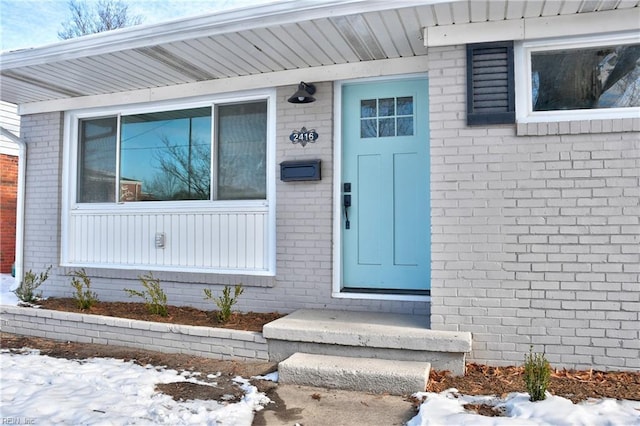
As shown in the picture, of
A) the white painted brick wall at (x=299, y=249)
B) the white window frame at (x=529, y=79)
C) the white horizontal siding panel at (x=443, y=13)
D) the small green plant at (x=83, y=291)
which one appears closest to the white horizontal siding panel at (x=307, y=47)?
the white painted brick wall at (x=299, y=249)

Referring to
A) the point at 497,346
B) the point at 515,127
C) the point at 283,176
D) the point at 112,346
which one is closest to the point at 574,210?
the point at 515,127

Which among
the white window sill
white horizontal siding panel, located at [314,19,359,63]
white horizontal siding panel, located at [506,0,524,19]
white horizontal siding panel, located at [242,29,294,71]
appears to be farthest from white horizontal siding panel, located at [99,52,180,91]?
the white window sill

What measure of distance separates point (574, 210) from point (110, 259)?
5.22 meters

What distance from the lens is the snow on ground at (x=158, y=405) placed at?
282 centimetres

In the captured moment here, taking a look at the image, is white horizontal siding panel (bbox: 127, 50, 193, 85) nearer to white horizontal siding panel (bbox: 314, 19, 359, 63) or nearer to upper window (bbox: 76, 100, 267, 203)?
upper window (bbox: 76, 100, 267, 203)

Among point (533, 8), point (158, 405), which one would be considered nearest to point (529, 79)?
point (533, 8)

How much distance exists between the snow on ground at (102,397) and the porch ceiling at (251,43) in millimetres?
2940

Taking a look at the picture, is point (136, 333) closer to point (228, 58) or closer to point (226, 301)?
point (226, 301)

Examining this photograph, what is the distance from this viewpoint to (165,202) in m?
5.67

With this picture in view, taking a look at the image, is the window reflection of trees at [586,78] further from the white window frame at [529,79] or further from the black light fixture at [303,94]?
the black light fixture at [303,94]

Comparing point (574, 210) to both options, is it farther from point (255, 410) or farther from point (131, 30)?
point (131, 30)

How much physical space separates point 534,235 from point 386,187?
1.54 meters

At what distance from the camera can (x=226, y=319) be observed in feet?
15.2

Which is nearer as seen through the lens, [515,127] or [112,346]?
[515,127]
